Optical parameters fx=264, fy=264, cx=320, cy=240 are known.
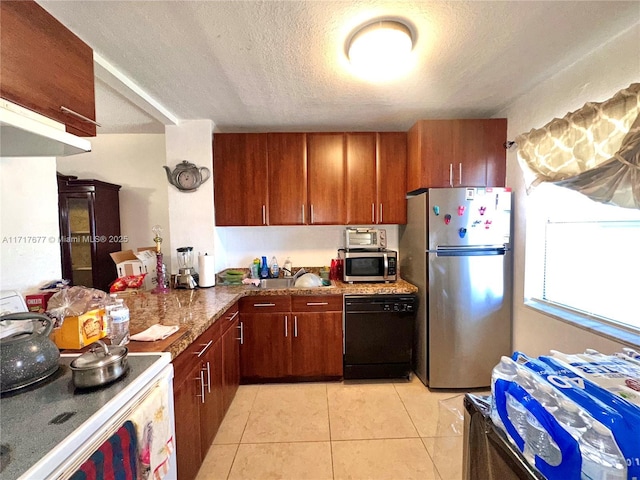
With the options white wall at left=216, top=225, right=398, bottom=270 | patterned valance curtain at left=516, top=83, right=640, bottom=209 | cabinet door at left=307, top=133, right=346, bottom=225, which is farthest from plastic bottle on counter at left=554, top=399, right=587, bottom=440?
white wall at left=216, top=225, right=398, bottom=270

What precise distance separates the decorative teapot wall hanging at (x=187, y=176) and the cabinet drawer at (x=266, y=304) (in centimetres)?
120

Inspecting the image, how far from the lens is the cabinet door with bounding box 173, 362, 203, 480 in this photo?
1.27m

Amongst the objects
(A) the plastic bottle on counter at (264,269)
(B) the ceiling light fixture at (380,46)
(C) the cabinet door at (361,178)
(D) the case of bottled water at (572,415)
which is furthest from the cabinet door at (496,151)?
(A) the plastic bottle on counter at (264,269)

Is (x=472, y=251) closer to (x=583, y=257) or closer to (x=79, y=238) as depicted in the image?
(x=583, y=257)

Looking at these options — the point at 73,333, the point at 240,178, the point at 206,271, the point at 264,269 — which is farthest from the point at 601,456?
the point at 240,178

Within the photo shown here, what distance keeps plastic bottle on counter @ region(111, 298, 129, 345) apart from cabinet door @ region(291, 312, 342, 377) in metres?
1.36

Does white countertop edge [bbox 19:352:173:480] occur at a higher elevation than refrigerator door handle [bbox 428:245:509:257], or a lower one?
lower

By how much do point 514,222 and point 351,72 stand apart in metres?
1.79

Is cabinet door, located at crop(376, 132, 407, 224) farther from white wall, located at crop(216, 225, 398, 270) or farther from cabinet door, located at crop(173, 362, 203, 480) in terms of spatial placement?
cabinet door, located at crop(173, 362, 203, 480)

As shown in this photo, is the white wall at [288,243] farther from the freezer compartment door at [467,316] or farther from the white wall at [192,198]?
the freezer compartment door at [467,316]

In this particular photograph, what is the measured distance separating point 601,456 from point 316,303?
6.30ft

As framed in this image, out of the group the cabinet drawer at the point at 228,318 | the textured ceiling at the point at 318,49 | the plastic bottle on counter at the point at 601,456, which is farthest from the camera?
the cabinet drawer at the point at 228,318

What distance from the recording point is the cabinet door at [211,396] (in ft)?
5.15

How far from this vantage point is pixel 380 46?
140 centimetres
